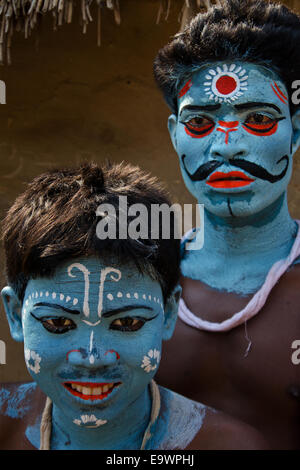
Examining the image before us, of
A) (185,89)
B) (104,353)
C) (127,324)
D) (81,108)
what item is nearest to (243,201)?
(185,89)

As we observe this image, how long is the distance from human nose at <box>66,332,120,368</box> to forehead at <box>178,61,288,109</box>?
0.96m

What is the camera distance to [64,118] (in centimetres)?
390

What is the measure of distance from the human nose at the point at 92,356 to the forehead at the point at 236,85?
965 mm

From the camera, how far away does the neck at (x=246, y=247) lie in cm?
238

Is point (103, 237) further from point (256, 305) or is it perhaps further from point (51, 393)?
point (256, 305)

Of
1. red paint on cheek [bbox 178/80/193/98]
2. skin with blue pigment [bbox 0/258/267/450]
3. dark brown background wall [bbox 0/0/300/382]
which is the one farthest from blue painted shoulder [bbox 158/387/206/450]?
dark brown background wall [bbox 0/0/300/382]

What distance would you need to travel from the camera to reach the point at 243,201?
2.26 m

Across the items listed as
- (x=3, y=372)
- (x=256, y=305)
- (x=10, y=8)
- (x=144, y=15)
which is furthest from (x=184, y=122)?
(x=3, y=372)

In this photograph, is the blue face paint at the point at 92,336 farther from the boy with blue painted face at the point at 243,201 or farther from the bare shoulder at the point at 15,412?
the boy with blue painted face at the point at 243,201

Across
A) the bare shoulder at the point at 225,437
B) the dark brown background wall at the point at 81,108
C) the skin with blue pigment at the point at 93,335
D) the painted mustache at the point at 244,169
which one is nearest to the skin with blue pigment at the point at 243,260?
the painted mustache at the point at 244,169

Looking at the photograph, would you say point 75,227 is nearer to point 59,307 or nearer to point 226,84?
point 59,307

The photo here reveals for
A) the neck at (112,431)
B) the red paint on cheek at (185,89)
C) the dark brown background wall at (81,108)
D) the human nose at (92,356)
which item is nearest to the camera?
the human nose at (92,356)

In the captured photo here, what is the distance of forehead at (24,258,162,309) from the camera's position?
1.70m

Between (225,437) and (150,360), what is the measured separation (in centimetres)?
32
